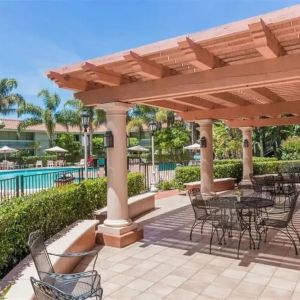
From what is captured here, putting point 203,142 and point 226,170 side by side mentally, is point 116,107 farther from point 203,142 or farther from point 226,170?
point 226,170

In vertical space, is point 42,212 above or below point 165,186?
above

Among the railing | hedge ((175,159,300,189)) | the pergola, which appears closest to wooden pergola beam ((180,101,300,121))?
the pergola

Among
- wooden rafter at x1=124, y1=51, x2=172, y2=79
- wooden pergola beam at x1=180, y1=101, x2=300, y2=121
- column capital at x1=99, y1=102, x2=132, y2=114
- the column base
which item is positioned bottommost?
the column base

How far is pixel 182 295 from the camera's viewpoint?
4.14 meters

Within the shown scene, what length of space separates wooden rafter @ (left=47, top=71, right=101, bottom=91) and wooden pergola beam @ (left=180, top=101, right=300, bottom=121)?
166 inches

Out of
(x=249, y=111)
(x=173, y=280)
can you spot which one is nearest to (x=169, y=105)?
(x=249, y=111)

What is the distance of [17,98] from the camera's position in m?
30.9

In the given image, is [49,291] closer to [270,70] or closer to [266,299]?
[266,299]

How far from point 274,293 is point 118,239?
9.66ft

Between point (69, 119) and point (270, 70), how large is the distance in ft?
91.4

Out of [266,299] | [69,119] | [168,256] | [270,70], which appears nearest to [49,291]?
[266,299]

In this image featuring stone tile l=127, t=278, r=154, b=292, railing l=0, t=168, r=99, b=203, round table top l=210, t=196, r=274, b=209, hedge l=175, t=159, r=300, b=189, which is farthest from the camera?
hedge l=175, t=159, r=300, b=189

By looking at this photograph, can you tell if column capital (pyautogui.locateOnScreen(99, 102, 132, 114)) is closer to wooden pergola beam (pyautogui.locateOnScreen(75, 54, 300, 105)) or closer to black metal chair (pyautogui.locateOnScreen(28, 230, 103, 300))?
wooden pergola beam (pyautogui.locateOnScreen(75, 54, 300, 105))

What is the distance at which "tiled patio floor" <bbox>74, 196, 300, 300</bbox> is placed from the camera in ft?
13.8
